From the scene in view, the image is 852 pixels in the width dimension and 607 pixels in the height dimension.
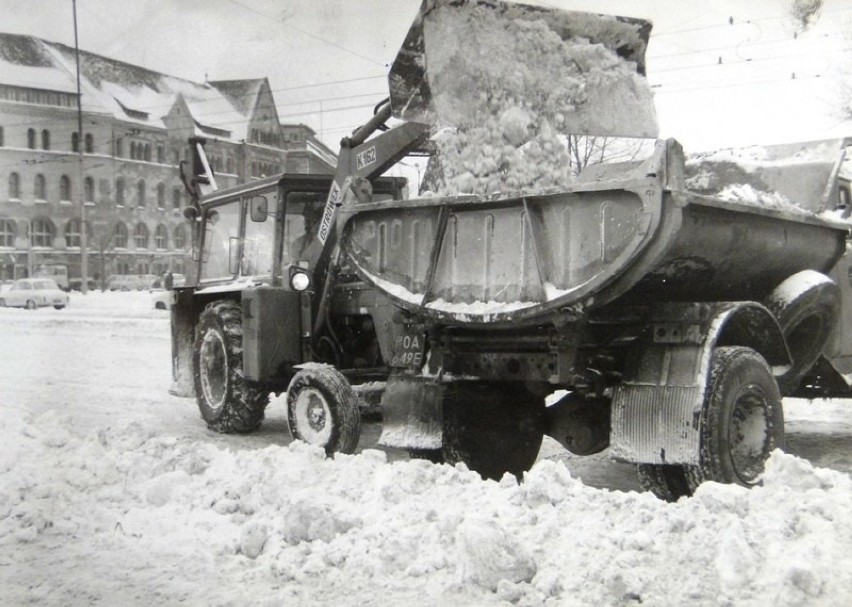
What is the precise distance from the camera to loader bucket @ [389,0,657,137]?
5.99 m

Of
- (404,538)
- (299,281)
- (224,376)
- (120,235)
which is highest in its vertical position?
(120,235)

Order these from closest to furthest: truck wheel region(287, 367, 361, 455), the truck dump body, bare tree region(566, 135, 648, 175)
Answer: the truck dump body
bare tree region(566, 135, 648, 175)
truck wheel region(287, 367, 361, 455)

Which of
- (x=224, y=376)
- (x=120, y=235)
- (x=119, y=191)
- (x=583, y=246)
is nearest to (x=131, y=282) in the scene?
(x=224, y=376)

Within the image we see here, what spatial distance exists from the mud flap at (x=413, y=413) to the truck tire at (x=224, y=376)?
7.60 feet

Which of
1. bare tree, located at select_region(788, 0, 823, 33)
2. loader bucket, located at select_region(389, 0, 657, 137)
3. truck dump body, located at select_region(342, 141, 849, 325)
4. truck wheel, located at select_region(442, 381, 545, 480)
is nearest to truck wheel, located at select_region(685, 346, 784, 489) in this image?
truck dump body, located at select_region(342, 141, 849, 325)

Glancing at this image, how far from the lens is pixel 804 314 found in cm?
599

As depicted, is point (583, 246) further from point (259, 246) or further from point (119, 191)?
point (259, 246)

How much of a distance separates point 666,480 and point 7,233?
3.68 meters

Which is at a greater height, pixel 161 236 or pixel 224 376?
pixel 161 236

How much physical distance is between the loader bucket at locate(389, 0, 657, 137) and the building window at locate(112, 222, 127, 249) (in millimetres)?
2032

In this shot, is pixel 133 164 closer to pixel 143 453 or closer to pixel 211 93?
pixel 211 93

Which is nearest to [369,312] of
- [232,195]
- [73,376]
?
[232,195]

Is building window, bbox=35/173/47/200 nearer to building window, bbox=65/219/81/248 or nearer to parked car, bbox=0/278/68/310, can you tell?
building window, bbox=65/219/81/248

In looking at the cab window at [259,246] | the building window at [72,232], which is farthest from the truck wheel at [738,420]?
the cab window at [259,246]
